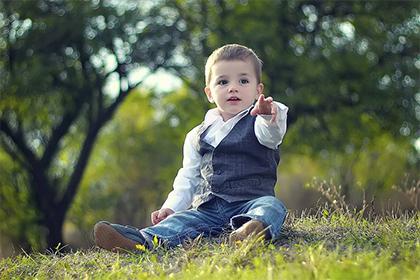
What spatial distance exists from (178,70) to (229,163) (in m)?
12.7

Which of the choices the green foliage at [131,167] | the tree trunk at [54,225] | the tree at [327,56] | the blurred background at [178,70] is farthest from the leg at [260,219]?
the green foliage at [131,167]

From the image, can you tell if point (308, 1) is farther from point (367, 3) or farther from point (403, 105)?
point (403, 105)

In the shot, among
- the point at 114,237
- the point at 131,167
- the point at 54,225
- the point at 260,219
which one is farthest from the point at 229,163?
the point at 131,167

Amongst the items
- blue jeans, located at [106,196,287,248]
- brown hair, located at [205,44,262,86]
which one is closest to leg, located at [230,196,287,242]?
blue jeans, located at [106,196,287,248]

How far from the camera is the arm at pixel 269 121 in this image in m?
5.08

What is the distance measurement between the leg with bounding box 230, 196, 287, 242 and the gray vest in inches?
5.4

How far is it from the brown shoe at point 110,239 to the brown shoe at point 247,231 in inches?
28.5

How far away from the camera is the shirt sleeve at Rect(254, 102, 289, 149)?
520 cm

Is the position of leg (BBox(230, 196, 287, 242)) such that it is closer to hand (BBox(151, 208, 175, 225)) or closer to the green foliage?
hand (BBox(151, 208, 175, 225))

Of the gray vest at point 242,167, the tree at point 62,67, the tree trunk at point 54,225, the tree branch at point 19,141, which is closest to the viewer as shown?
the gray vest at point 242,167

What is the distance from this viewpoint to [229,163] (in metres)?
5.53

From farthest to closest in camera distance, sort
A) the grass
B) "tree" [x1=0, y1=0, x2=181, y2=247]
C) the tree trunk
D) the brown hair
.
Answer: the tree trunk
"tree" [x1=0, y1=0, x2=181, y2=247]
the brown hair
the grass

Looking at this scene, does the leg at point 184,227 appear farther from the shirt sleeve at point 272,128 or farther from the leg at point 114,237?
the shirt sleeve at point 272,128

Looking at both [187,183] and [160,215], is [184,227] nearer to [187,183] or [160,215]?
[160,215]
